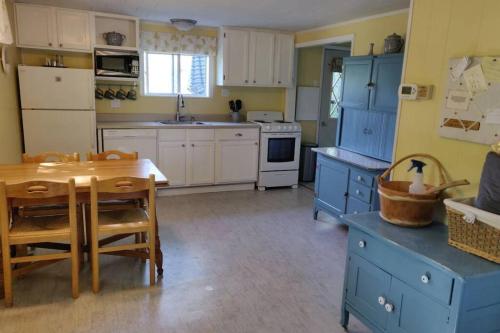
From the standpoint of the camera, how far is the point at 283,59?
5594mm

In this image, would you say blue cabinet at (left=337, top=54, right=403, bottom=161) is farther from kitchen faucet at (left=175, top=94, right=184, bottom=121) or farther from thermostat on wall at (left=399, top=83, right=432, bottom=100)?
kitchen faucet at (left=175, top=94, right=184, bottom=121)

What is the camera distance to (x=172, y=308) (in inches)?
99.3

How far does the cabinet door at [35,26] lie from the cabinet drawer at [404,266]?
4.02m

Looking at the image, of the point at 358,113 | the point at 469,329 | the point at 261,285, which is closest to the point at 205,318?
the point at 261,285

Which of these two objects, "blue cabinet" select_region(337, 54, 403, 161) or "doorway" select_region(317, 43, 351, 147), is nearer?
"blue cabinet" select_region(337, 54, 403, 161)

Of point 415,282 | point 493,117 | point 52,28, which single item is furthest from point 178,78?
point 415,282

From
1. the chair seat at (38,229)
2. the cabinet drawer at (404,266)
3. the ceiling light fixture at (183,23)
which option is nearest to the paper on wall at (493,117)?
the cabinet drawer at (404,266)

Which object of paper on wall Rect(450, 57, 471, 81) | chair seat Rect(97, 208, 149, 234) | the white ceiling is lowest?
chair seat Rect(97, 208, 149, 234)

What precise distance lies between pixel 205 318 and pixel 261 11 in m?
3.24

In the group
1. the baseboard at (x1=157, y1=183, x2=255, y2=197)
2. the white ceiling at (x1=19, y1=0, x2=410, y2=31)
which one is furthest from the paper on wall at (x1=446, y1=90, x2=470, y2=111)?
the baseboard at (x1=157, y1=183, x2=255, y2=197)

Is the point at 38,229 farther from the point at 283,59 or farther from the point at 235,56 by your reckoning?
the point at 283,59

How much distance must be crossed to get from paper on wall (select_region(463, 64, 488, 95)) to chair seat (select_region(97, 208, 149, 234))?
2.18 meters

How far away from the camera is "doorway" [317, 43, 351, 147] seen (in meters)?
6.12

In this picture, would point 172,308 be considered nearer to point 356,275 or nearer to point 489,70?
point 356,275
